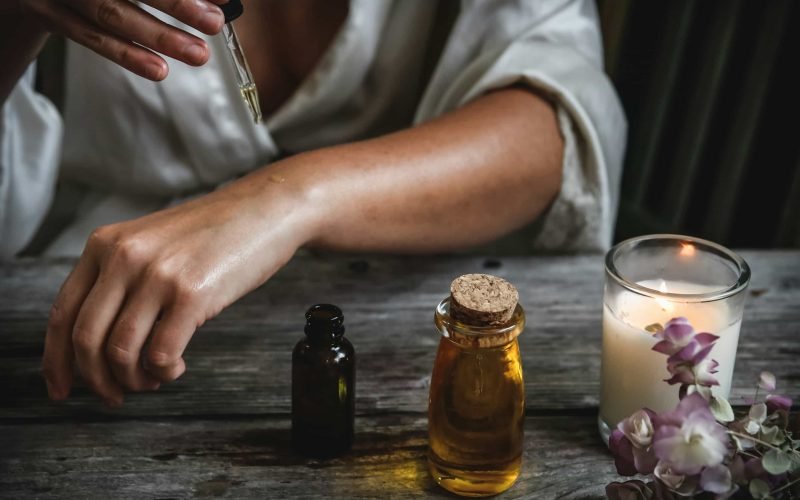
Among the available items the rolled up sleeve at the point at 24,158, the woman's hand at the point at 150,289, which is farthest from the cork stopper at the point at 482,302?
the rolled up sleeve at the point at 24,158

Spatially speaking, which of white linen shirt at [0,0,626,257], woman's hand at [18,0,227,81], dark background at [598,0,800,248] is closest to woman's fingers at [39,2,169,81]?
woman's hand at [18,0,227,81]

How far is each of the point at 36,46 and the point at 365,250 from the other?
413mm

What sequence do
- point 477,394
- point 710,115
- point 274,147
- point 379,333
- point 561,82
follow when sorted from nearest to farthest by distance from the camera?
1. point 477,394
2. point 379,333
3. point 561,82
4. point 274,147
5. point 710,115

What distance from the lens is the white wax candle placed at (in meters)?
0.63

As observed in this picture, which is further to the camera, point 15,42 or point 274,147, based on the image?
point 274,147

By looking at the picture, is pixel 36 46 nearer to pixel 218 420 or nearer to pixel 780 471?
pixel 218 420

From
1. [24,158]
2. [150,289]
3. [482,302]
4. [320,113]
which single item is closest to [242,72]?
[150,289]

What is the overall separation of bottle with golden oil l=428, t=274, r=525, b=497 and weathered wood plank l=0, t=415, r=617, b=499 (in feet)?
0.08

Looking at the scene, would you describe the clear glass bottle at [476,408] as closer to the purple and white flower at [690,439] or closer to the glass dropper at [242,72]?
the purple and white flower at [690,439]

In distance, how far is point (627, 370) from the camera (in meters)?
0.66

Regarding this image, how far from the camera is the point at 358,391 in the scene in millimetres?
763

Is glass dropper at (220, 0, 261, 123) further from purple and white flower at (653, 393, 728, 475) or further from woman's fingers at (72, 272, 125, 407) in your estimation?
purple and white flower at (653, 393, 728, 475)

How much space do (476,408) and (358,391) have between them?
6.6 inches

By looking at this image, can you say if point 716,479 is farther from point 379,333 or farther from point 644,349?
point 379,333
